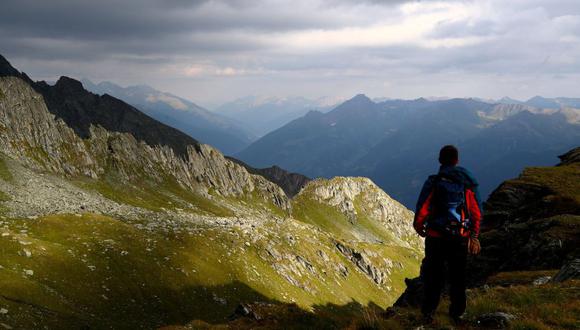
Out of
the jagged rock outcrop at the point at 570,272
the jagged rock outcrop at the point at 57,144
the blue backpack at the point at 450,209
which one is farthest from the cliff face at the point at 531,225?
the jagged rock outcrop at the point at 57,144

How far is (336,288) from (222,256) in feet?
151

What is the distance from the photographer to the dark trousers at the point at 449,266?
45.6ft

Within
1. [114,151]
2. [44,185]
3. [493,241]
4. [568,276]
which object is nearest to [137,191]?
[114,151]

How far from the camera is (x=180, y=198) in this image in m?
179

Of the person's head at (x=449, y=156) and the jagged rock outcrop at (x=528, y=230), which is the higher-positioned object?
the person's head at (x=449, y=156)

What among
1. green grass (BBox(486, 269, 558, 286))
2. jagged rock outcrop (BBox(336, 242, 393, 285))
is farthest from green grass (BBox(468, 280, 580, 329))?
jagged rock outcrop (BBox(336, 242, 393, 285))

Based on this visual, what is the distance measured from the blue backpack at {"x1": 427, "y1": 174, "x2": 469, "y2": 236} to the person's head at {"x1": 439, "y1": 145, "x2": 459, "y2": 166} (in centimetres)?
58

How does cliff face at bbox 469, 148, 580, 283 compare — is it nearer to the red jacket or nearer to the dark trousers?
the dark trousers

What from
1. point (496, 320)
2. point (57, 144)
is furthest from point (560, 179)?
point (57, 144)

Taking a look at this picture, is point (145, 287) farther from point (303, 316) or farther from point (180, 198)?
point (180, 198)

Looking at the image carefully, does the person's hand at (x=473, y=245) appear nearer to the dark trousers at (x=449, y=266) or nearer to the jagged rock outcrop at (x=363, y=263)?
the dark trousers at (x=449, y=266)

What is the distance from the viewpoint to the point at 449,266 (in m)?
14.2

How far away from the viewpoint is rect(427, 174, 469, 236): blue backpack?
13664 millimetres

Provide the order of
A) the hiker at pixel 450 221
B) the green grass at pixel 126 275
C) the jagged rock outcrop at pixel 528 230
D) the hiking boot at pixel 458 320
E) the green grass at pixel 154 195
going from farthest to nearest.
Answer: the green grass at pixel 154 195 < the green grass at pixel 126 275 < the jagged rock outcrop at pixel 528 230 < the hiking boot at pixel 458 320 < the hiker at pixel 450 221
